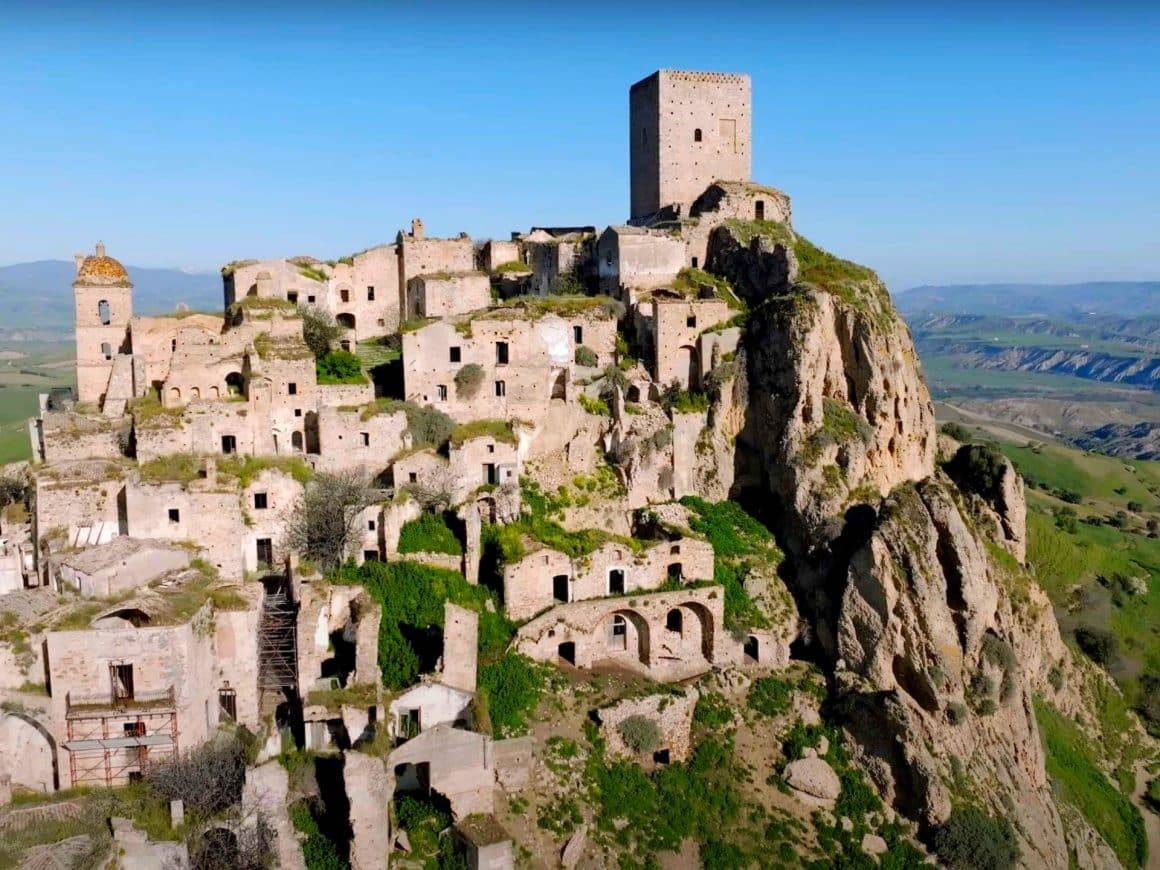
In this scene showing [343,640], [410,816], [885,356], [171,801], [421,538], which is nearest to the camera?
[171,801]

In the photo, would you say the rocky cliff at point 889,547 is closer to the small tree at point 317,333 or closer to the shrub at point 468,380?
the shrub at point 468,380

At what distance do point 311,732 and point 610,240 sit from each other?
70.5 ft

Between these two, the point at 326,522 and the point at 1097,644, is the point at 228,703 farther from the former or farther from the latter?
→ the point at 1097,644

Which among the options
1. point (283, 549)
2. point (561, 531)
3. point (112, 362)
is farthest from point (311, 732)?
point (112, 362)

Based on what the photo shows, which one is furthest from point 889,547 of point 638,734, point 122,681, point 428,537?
point 122,681

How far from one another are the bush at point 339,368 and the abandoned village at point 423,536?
6.4 inches

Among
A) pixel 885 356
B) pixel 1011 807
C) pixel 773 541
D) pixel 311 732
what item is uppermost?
pixel 885 356

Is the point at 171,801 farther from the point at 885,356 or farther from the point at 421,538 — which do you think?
the point at 885,356

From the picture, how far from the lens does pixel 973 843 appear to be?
28.4 meters

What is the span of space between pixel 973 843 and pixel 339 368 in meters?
22.7

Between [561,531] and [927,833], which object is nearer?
[927,833]

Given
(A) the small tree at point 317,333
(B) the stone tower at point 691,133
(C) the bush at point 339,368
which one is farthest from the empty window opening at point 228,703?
(B) the stone tower at point 691,133

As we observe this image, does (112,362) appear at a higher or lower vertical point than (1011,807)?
higher

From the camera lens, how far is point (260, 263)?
37.3 metres
